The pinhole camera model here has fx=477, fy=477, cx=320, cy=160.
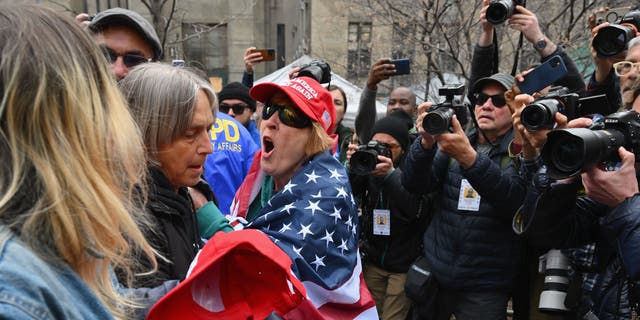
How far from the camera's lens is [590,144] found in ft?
6.12

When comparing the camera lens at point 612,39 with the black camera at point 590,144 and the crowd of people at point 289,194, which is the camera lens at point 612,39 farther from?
the black camera at point 590,144

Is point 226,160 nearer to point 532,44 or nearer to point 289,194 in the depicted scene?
point 289,194

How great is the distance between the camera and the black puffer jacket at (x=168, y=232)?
4.82ft

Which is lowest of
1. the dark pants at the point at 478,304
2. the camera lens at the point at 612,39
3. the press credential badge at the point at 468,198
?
the dark pants at the point at 478,304

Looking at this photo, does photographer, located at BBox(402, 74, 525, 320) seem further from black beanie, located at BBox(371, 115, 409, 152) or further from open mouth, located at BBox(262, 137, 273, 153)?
open mouth, located at BBox(262, 137, 273, 153)

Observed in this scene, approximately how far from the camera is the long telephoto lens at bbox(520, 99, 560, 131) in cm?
231

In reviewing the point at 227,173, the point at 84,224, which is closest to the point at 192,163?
the point at 84,224

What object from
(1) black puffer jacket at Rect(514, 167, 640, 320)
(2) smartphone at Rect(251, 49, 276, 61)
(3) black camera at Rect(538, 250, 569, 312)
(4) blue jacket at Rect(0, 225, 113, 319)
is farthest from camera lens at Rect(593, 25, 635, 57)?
(4) blue jacket at Rect(0, 225, 113, 319)

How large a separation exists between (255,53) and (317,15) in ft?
46.1

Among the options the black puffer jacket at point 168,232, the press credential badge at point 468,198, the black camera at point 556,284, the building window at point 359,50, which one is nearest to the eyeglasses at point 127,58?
the black puffer jacket at point 168,232

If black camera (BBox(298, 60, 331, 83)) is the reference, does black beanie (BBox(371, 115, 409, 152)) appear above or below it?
below

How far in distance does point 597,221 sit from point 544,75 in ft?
2.91

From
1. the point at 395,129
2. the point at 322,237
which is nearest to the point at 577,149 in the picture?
the point at 322,237

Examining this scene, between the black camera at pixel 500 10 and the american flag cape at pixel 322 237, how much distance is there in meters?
1.92
